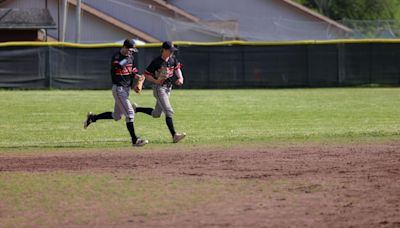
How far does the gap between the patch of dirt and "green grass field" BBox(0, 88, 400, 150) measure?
2.05 metres

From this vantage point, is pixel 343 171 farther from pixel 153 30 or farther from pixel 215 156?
pixel 153 30

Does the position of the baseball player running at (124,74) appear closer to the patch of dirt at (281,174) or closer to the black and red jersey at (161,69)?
the black and red jersey at (161,69)

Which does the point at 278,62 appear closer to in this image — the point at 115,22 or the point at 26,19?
the point at 26,19

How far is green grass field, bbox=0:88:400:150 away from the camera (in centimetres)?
1599

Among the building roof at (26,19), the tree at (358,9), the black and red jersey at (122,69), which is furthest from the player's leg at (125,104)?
the tree at (358,9)

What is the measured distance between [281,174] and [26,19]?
28423 mm

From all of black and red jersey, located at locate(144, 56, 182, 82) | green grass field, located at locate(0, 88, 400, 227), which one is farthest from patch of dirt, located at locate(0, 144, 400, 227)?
black and red jersey, located at locate(144, 56, 182, 82)

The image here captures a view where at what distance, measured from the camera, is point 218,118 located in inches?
784

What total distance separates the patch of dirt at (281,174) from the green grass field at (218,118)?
6.74ft

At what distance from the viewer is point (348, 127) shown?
1756 centimetres


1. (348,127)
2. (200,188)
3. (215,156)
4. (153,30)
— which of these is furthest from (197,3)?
(200,188)

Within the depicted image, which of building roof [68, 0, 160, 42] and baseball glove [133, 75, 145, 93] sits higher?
building roof [68, 0, 160, 42]

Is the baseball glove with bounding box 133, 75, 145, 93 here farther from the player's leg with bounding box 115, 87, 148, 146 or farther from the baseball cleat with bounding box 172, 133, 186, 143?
the baseball cleat with bounding box 172, 133, 186, 143

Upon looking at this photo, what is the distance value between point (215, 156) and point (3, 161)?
3129 mm
